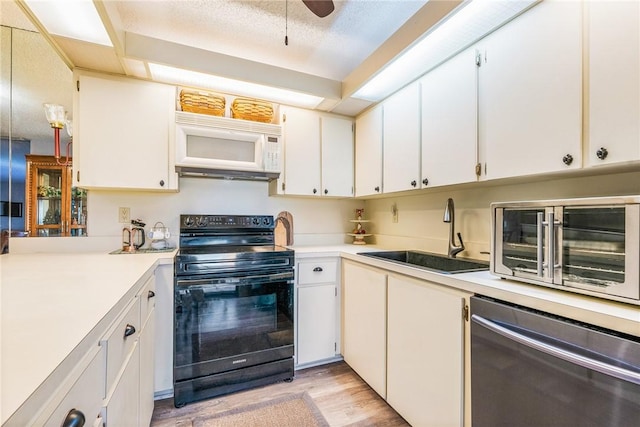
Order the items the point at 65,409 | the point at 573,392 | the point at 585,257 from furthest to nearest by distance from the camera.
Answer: the point at 585,257, the point at 573,392, the point at 65,409

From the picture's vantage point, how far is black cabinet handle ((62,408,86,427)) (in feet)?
1.79

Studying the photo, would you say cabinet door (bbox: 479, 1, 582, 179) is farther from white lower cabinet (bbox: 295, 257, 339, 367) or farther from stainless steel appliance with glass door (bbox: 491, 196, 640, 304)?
white lower cabinet (bbox: 295, 257, 339, 367)

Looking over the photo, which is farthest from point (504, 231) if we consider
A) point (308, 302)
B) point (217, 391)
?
point (217, 391)

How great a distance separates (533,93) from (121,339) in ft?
6.26

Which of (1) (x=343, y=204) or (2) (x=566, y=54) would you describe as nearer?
(2) (x=566, y=54)

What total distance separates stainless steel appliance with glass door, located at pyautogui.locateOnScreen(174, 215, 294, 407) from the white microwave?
0.64m

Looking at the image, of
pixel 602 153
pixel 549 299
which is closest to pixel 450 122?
pixel 602 153

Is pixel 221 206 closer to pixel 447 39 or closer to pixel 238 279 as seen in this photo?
pixel 238 279

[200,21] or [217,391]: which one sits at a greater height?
[200,21]

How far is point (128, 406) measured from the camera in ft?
3.46

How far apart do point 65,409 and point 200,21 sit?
6.32ft

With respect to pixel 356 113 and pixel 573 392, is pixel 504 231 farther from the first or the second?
pixel 356 113

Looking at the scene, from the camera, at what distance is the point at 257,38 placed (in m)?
1.85

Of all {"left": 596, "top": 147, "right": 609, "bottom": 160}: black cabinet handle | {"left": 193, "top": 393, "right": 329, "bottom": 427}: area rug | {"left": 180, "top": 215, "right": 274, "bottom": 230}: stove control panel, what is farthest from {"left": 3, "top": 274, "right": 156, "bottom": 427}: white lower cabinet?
{"left": 596, "top": 147, "right": 609, "bottom": 160}: black cabinet handle
